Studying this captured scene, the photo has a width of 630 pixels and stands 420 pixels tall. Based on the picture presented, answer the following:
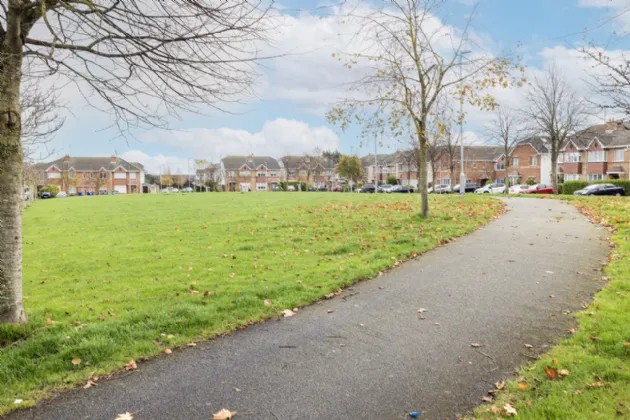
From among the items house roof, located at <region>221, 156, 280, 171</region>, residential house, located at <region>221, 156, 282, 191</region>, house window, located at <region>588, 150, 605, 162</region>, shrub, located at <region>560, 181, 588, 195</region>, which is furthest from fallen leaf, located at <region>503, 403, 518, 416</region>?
house roof, located at <region>221, 156, 280, 171</region>

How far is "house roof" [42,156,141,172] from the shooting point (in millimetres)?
96625

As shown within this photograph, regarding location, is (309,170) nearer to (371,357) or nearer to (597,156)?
(597,156)

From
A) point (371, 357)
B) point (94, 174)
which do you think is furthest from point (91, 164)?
point (371, 357)

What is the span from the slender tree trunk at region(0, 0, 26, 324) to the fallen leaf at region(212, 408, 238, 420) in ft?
12.5

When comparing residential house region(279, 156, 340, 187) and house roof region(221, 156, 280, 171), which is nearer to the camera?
residential house region(279, 156, 340, 187)

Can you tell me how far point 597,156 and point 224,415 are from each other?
69.4 meters

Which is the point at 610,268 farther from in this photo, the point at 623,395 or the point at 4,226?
the point at 4,226

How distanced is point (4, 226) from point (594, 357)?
7.43 metres

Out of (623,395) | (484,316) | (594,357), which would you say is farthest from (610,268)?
(623,395)

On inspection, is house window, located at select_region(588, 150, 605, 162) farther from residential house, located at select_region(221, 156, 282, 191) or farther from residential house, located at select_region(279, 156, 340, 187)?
residential house, located at select_region(221, 156, 282, 191)

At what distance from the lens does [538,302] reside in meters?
6.90

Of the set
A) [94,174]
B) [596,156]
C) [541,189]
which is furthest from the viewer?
[94,174]

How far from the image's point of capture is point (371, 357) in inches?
197

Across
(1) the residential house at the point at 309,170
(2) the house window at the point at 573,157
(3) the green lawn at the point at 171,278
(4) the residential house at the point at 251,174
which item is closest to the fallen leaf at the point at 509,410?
(3) the green lawn at the point at 171,278
